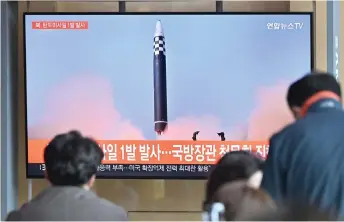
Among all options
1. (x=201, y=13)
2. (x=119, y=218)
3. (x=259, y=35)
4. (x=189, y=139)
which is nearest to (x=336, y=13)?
(x=259, y=35)

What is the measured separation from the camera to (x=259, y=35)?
3.67 meters

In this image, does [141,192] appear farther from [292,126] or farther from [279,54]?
[292,126]

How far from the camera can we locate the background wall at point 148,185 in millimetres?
3830

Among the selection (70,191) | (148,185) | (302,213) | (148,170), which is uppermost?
(302,213)

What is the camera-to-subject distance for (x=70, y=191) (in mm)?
1991

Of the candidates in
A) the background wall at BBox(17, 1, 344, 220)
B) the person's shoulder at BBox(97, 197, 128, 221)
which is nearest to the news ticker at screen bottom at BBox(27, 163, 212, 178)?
the background wall at BBox(17, 1, 344, 220)

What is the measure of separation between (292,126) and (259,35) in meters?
1.77

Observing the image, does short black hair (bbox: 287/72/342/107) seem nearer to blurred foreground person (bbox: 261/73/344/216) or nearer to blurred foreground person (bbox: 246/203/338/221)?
blurred foreground person (bbox: 261/73/344/216)

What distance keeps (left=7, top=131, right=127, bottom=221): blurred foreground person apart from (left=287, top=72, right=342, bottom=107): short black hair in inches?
26.6

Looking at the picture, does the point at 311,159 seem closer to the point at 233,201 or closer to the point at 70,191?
the point at 233,201

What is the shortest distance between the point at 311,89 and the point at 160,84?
1782mm

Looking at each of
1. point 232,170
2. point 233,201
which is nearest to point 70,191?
point 232,170

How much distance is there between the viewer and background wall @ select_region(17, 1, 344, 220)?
3830mm

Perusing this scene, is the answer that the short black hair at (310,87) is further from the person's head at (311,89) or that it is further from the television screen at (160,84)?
the television screen at (160,84)
